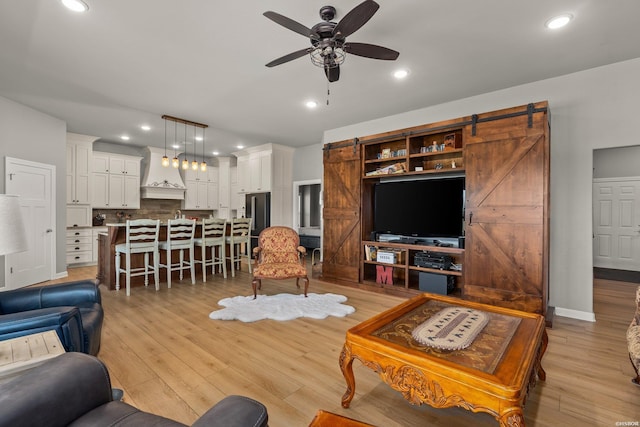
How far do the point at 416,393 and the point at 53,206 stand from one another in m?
6.40

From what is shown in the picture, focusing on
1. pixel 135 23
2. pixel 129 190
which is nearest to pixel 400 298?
pixel 135 23

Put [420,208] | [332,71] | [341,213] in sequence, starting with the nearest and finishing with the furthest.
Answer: [332,71] → [420,208] → [341,213]

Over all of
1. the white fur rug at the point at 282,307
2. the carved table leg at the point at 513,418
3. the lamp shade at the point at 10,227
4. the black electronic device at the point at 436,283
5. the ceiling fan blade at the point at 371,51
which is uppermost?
the ceiling fan blade at the point at 371,51

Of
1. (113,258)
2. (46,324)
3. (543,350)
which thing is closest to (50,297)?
(46,324)

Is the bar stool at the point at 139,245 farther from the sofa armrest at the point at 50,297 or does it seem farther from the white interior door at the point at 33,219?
the sofa armrest at the point at 50,297

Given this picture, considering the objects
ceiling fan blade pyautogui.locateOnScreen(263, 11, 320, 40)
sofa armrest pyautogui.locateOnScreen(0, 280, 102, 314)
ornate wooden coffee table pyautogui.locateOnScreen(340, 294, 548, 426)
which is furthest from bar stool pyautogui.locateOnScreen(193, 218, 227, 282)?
ornate wooden coffee table pyautogui.locateOnScreen(340, 294, 548, 426)

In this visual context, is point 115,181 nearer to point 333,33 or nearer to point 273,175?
point 273,175

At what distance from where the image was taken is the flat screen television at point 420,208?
4.02m

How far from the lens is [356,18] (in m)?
2.05

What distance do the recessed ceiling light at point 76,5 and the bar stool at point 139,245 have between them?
8.61 feet

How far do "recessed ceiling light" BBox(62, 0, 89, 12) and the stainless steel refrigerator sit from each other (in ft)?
16.4

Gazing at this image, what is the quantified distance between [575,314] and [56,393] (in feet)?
15.2

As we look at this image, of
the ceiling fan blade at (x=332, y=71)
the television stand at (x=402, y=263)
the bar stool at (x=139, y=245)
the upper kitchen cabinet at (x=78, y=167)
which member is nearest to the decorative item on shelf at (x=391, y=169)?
the television stand at (x=402, y=263)

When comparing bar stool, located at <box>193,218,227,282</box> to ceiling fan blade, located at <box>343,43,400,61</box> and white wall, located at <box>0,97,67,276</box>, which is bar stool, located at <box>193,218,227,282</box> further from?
ceiling fan blade, located at <box>343,43,400,61</box>
